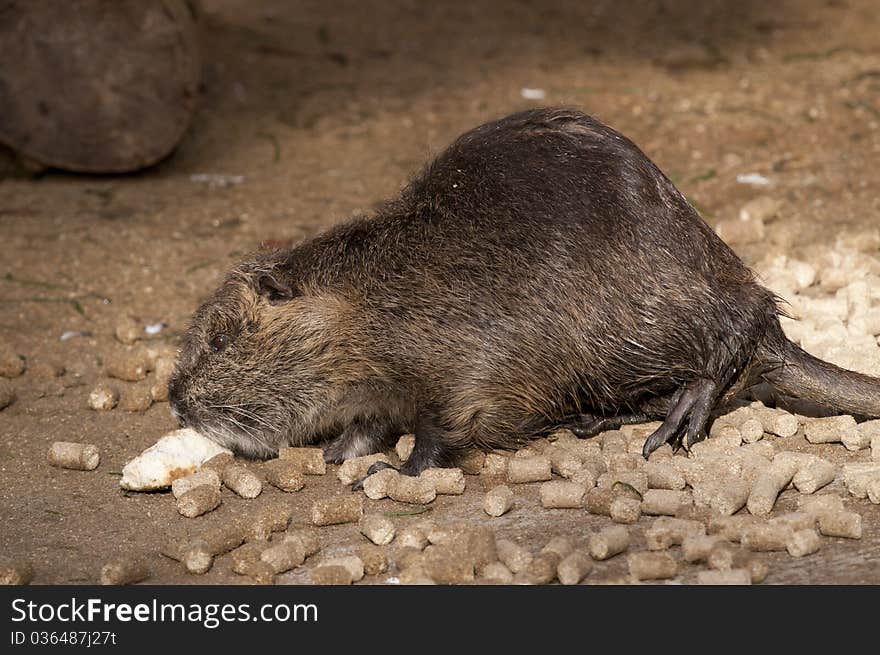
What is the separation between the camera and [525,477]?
3.65 metres

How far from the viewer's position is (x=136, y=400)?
4262 mm

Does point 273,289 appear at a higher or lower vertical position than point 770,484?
higher

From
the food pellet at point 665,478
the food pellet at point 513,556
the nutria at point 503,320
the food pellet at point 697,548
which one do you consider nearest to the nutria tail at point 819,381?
the nutria at point 503,320

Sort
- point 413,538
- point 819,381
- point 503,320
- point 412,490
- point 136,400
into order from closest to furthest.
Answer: point 413,538
point 412,490
point 503,320
point 819,381
point 136,400

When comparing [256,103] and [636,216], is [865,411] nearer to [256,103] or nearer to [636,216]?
[636,216]

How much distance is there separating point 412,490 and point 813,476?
45.9 inches

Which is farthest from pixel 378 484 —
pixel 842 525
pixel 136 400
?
pixel 842 525

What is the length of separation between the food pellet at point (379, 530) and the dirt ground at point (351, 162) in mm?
128

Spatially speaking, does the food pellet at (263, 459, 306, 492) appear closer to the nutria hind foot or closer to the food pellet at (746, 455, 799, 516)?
the nutria hind foot

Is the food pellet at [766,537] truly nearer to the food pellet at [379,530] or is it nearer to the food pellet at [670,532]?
the food pellet at [670,532]

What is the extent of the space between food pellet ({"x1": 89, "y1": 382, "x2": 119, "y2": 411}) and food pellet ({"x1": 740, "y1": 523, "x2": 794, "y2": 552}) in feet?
7.54

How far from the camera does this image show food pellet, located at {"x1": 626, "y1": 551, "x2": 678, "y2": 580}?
3012 mm

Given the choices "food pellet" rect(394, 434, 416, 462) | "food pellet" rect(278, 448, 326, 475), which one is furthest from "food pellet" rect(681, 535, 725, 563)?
"food pellet" rect(278, 448, 326, 475)

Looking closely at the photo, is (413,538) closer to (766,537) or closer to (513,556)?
(513,556)
